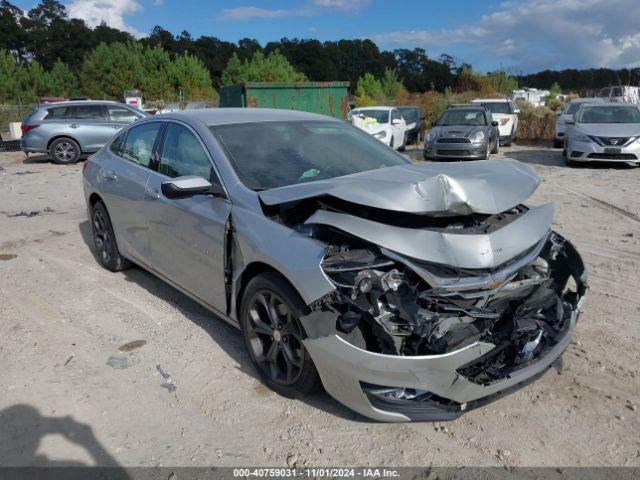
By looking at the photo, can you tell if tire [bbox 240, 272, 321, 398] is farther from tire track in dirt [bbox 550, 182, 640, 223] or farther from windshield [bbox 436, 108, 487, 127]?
windshield [bbox 436, 108, 487, 127]

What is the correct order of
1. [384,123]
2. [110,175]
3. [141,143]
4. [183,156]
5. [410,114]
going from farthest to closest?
[410,114]
[384,123]
[110,175]
[141,143]
[183,156]

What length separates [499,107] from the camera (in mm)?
19781

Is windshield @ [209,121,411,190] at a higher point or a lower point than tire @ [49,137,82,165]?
higher

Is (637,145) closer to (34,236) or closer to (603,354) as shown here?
(603,354)

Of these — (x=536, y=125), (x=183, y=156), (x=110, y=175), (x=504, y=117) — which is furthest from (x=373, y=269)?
(x=536, y=125)

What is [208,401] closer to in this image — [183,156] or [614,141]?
[183,156]

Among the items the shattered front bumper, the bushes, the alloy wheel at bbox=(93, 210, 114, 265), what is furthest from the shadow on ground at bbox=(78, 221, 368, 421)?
the bushes

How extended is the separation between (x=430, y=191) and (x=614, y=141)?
1169 centimetres

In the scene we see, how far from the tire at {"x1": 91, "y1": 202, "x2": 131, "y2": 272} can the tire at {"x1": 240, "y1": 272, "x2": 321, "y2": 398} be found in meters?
2.54

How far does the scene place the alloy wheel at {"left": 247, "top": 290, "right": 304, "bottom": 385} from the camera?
311 cm

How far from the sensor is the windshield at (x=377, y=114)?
17.8 metres

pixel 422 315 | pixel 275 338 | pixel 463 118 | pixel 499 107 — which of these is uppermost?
pixel 499 107

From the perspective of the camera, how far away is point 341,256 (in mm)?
2893

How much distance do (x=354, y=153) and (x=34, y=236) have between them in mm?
5266
